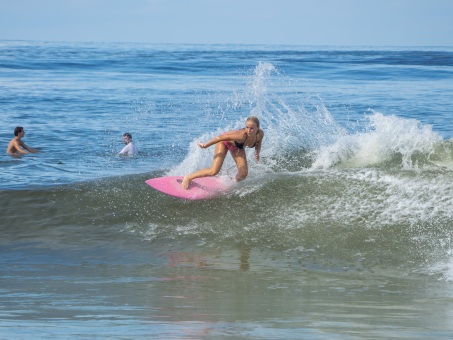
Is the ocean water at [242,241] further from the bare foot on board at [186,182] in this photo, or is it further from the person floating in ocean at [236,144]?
the person floating in ocean at [236,144]

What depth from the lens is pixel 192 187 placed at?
11.9m

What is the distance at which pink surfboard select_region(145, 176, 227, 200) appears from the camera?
39.0 ft

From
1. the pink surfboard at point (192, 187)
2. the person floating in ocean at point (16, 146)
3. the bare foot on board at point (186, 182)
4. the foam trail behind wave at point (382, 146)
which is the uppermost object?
the foam trail behind wave at point (382, 146)

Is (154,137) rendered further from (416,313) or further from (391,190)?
(416,313)

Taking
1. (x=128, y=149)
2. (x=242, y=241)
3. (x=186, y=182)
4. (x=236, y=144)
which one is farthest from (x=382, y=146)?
(x=128, y=149)

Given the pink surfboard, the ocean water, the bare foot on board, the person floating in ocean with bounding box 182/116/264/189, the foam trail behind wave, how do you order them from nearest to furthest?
the ocean water < the person floating in ocean with bounding box 182/116/264/189 < the bare foot on board < the pink surfboard < the foam trail behind wave

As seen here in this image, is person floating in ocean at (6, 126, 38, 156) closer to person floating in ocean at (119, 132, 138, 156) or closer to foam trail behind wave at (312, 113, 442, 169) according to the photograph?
person floating in ocean at (119, 132, 138, 156)

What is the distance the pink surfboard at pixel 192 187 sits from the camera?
1188cm

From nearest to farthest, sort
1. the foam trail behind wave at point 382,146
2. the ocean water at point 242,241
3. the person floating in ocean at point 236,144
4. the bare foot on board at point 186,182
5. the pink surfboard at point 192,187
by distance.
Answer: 1. the ocean water at point 242,241
2. the person floating in ocean at point 236,144
3. the bare foot on board at point 186,182
4. the pink surfboard at point 192,187
5. the foam trail behind wave at point 382,146

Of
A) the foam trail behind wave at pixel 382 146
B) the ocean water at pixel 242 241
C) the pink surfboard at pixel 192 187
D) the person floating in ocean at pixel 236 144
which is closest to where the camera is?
the ocean water at pixel 242 241

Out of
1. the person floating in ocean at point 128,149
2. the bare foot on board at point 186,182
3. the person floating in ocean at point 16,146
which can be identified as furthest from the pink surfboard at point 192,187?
the person floating in ocean at point 16,146

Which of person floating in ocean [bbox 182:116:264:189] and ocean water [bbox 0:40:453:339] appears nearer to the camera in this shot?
ocean water [bbox 0:40:453:339]

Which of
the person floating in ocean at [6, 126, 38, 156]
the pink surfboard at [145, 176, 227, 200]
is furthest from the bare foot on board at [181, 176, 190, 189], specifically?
the person floating in ocean at [6, 126, 38, 156]

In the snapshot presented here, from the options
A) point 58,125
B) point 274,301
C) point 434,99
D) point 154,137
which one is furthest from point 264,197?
point 434,99
